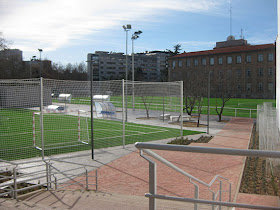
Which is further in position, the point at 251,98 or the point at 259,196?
the point at 251,98

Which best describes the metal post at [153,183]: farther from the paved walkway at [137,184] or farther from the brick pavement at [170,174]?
the brick pavement at [170,174]

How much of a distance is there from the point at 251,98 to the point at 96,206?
64659 mm

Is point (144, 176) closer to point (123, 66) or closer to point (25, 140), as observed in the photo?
point (25, 140)

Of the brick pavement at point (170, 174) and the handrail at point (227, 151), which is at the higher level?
the handrail at point (227, 151)

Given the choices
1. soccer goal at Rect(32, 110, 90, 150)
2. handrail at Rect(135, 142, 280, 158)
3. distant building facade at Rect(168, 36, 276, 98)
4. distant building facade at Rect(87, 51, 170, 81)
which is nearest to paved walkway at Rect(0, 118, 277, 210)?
handrail at Rect(135, 142, 280, 158)

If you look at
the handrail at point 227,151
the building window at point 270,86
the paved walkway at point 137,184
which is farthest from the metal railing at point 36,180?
the building window at point 270,86

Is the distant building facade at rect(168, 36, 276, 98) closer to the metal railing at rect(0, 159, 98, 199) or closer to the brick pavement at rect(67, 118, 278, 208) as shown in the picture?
the brick pavement at rect(67, 118, 278, 208)

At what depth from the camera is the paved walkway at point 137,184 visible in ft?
17.1

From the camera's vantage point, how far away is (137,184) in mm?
7152

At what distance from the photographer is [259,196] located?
20.8ft

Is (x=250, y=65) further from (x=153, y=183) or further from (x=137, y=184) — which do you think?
(x=153, y=183)

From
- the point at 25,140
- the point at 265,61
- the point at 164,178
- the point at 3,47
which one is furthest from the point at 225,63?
the point at 164,178

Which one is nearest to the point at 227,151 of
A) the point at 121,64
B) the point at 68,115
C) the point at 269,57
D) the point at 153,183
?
the point at 153,183

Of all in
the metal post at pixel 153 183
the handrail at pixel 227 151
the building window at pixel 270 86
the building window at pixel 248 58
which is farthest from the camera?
the building window at pixel 248 58
